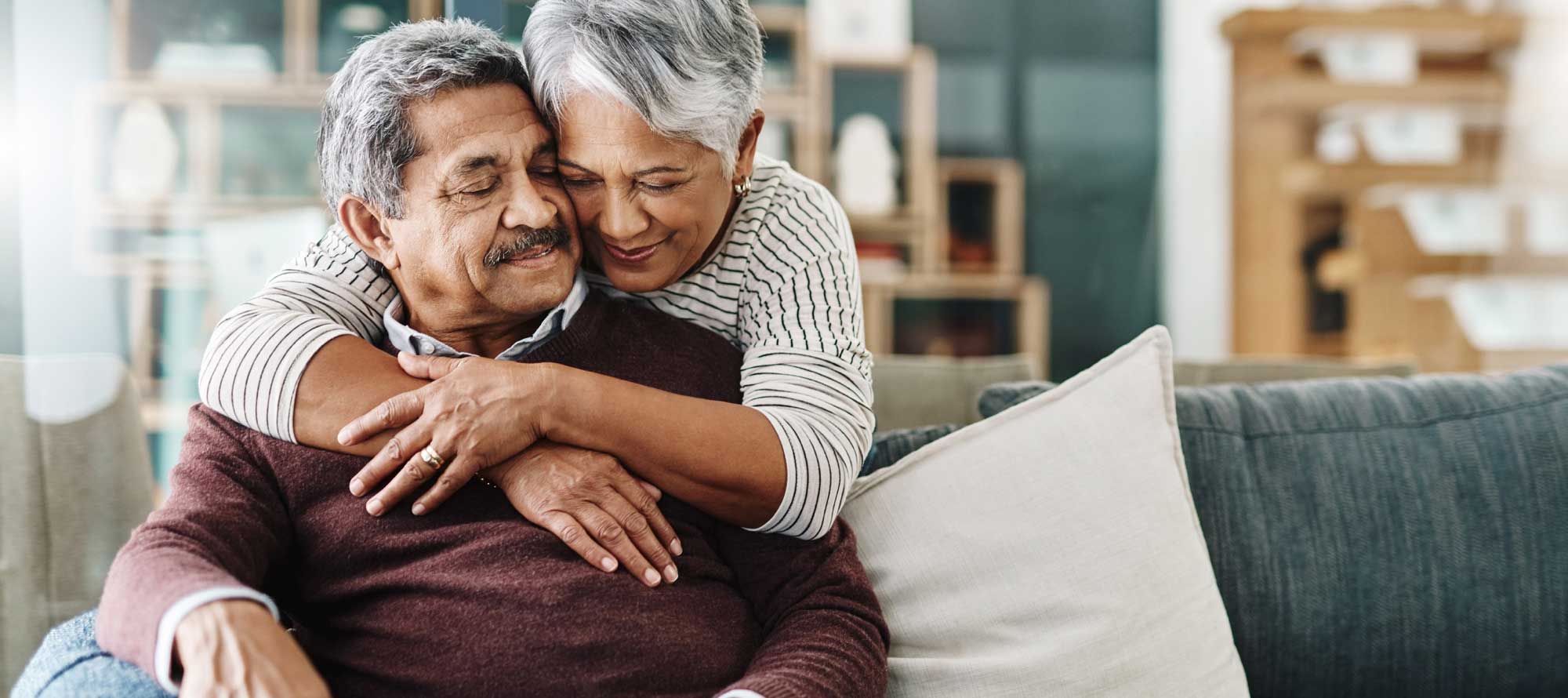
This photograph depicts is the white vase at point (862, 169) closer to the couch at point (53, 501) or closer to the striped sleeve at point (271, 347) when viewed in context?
the couch at point (53, 501)

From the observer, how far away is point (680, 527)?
121cm

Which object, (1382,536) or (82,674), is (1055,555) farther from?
(82,674)

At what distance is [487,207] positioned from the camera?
1217 mm

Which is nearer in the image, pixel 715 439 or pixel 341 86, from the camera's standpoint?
pixel 715 439

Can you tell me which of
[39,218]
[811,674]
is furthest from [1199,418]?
[39,218]

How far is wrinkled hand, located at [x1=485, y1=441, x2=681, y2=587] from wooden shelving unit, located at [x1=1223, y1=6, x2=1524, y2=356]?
4409 mm

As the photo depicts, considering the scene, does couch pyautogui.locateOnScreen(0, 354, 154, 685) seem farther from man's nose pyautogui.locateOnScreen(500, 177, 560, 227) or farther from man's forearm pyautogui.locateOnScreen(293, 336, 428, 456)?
man's nose pyautogui.locateOnScreen(500, 177, 560, 227)

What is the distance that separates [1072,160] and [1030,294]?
2.03ft

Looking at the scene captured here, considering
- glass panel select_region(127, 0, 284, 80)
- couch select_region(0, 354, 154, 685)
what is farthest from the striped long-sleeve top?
glass panel select_region(127, 0, 284, 80)

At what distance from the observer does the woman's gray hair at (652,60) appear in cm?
118

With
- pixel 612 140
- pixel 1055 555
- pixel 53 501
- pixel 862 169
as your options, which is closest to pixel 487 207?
pixel 612 140

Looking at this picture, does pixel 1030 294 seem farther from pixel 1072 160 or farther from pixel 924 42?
pixel 924 42

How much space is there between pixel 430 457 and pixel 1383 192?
4767 mm

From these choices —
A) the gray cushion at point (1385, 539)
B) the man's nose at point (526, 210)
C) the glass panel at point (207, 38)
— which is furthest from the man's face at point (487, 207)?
the glass panel at point (207, 38)
